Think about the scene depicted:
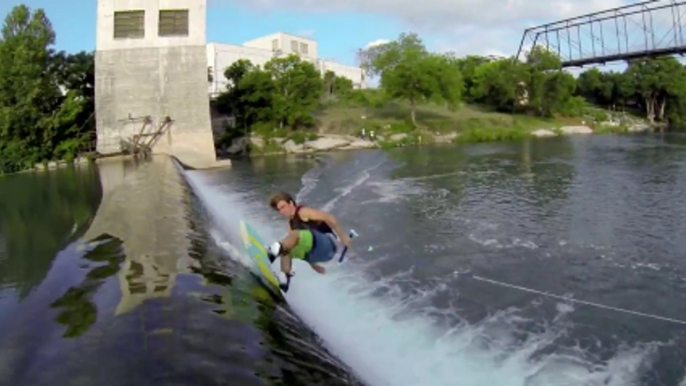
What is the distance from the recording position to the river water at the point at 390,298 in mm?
5434

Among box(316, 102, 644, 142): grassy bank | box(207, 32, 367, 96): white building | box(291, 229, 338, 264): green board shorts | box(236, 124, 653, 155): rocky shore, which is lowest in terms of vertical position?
box(291, 229, 338, 264): green board shorts

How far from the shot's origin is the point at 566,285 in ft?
31.8

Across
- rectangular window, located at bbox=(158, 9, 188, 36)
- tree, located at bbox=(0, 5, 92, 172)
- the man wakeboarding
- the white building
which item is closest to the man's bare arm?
the man wakeboarding

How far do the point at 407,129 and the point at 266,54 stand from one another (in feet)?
111

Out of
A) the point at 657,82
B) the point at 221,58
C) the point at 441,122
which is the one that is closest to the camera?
the point at 441,122

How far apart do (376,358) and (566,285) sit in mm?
4080

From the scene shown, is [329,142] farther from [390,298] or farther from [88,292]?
[88,292]

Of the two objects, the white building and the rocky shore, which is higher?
the white building

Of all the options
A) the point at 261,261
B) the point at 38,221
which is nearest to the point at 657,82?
the point at 38,221

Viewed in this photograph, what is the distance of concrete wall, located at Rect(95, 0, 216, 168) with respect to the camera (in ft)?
124

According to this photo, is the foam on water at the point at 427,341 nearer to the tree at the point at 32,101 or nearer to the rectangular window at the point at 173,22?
the rectangular window at the point at 173,22

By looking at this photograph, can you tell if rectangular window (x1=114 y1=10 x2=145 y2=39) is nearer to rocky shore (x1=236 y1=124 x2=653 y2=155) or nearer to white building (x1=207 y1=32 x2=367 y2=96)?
rocky shore (x1=236 y1=124 x2=653 y2=155)

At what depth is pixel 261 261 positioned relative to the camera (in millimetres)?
8773

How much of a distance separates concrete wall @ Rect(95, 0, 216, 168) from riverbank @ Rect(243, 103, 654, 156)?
9.02 m
